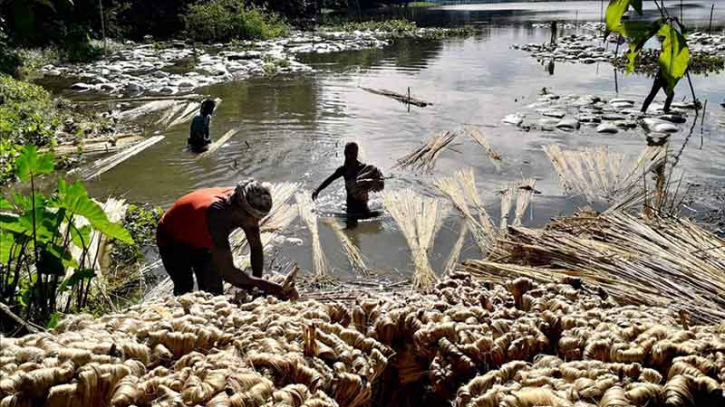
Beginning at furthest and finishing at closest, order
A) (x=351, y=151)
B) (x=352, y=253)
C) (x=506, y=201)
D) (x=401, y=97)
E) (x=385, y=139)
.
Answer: (x=401, y=97) → (x=385, y=139) → (x=506, y=201) → (x=351, y=151) → (x=352, y=253)

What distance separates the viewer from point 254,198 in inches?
134

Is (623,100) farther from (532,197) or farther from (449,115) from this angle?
(532,197)

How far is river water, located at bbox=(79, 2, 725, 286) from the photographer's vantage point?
6.82m

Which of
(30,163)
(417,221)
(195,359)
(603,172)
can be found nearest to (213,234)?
(30,163)

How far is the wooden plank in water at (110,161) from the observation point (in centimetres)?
780

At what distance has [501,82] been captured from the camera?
53.4ft

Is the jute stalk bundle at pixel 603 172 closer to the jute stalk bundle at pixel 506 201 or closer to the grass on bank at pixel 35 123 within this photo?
the jute stalk bundle at pixel 506 201

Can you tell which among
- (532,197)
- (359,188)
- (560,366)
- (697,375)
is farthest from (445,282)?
(532,197)

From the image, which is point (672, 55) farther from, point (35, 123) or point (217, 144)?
point (35, 123)

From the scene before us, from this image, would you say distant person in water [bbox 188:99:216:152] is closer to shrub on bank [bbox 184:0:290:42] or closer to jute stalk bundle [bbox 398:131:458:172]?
jute stalk bundle [bbox 398:131:458:172]

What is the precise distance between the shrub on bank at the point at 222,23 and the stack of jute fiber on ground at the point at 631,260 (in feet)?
79.7

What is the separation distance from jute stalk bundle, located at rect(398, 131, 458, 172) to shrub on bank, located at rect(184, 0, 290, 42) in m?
19.1

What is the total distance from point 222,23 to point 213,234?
24.7 meters

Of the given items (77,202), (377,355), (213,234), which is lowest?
(213,234)
